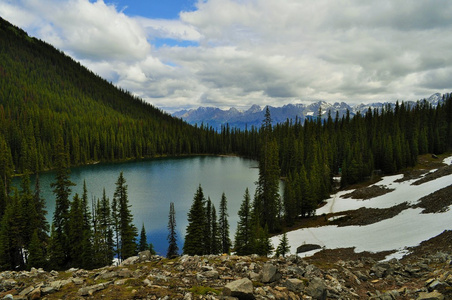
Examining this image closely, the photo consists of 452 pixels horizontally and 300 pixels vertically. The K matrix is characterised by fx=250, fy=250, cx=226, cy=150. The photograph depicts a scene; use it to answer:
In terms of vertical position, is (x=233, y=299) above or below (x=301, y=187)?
above

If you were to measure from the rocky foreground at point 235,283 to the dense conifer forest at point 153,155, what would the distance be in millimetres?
19377

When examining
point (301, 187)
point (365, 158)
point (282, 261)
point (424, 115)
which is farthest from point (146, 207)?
point (424, 115)

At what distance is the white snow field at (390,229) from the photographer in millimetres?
28031

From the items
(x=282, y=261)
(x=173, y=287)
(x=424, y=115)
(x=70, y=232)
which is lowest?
(x=70, y=232)

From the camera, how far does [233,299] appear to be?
868cm

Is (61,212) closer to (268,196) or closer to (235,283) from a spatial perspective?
(268,196)

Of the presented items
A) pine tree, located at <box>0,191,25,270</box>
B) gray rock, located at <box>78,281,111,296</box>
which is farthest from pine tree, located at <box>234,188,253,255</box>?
pine tree, located at <box>0,191,25,270</box>

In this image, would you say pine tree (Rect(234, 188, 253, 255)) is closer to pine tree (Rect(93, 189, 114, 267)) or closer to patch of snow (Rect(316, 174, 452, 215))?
pine tree (Rect(93, 189, 114, 267))

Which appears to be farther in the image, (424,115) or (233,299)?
(424,115)

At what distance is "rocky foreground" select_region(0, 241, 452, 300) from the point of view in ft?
31.2

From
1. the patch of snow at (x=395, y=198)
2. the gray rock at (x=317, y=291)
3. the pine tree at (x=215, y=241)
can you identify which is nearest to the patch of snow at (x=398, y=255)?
the gray rock at (x=317, y=291)

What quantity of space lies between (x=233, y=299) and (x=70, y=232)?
33.3 meters

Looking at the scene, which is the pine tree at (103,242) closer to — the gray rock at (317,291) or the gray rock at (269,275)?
the gray rock at (269,275)

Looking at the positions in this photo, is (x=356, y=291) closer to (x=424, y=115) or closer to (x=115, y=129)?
(x=424, y=115)
